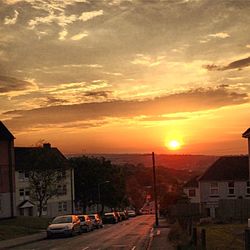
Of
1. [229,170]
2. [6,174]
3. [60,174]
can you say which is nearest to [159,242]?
[6,174]

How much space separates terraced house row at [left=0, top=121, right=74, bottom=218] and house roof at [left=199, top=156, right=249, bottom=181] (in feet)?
70.4

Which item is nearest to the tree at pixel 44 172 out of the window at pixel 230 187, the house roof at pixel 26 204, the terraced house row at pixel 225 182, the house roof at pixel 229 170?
the house roof at pixel 26 204

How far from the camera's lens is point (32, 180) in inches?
2650

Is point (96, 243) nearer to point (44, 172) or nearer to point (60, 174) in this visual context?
point (44, 172)

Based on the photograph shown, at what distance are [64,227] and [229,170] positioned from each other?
4471 centimetres

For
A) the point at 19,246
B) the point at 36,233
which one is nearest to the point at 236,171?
the point at 36,233

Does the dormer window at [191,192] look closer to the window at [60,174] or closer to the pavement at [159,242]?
the window at [60,174]

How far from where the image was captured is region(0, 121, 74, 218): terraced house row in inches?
2207

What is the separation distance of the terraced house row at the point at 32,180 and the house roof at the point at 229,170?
21470 millimetres

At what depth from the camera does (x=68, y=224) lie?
38.5 meters

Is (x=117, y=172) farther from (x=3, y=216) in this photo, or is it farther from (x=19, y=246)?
(x=19, y=246)

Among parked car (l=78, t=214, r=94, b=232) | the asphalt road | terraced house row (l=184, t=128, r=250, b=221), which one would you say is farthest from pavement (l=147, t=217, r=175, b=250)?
terraced house row (l=184, t=128, r=250, b=221)

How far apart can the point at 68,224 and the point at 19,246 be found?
8144 mm

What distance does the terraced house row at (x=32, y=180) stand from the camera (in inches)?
2207
